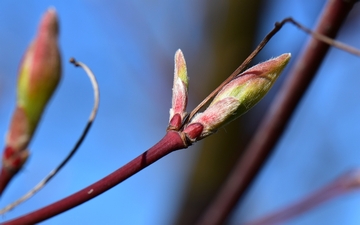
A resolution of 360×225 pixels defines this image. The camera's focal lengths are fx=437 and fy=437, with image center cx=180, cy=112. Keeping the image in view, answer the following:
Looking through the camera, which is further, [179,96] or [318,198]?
[318,198]

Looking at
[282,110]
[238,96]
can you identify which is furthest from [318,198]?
[238,96]

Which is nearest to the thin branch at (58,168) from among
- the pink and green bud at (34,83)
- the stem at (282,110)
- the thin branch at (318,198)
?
the pink and green bud at (34,83)

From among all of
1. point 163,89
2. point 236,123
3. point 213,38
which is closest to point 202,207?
point 236,123

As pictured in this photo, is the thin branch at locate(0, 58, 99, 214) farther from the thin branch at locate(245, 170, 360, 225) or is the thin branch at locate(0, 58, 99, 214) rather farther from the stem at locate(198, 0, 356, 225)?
the thin branch at locate(245, 170, 360, 225)

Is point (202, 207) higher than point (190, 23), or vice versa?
point (190, 23)

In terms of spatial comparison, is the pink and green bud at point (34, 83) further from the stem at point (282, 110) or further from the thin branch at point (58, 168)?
the stem at point (282, 110)

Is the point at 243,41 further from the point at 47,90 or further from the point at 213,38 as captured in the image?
the point at 47,90

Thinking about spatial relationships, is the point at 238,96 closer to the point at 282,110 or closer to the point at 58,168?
the point at 58,168
